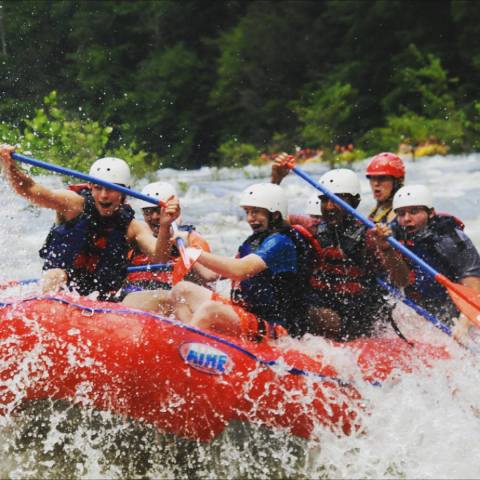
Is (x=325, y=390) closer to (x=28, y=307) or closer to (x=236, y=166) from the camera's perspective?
(x=28, y=307)

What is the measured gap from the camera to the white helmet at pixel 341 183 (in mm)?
4668

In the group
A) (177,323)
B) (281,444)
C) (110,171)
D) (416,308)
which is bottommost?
(281,444)

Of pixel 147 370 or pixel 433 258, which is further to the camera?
pixel 433 258

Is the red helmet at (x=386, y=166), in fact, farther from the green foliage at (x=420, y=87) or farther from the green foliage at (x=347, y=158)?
the green foliage at (x=420, y=87)

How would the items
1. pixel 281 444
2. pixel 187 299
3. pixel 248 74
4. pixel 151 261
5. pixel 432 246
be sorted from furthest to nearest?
1. pixel 248 74
2. pixel 151 261
3. pixel 432 246
4. pixel 187 299
5. pixel 281 444

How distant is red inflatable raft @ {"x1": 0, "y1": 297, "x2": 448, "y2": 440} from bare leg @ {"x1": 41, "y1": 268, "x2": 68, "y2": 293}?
644 mm

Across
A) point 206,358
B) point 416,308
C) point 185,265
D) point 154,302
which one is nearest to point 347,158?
point 416,308

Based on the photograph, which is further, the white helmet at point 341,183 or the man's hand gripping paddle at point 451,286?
the white helmet at point 341,183

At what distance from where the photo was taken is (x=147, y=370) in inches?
142

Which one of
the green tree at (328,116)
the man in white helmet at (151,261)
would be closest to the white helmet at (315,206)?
the man in white helmet at (151,261)

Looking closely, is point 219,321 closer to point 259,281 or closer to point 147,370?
point 259,281

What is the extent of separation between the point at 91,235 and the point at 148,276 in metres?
0.79

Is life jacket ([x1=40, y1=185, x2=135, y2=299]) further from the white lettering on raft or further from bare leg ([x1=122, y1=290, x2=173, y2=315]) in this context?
the white lettering on raft

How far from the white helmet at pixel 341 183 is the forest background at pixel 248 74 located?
9.25 metres
